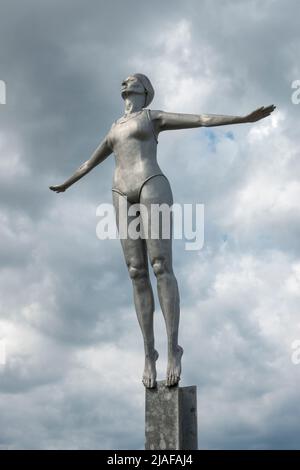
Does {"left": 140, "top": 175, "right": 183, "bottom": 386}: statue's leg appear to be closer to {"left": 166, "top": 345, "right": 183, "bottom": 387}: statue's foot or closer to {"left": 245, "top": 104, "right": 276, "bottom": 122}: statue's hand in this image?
{"left": 166, "top": 345, "right": 183, "bottom": 387}: statue's foot

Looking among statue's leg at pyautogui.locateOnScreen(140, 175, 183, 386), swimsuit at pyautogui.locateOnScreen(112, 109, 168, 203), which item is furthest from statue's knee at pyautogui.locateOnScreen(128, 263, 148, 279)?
swimsuit at pyautogui.locateOnScreen(112, 109, 168, 203)

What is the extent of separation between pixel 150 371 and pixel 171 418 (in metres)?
0.82

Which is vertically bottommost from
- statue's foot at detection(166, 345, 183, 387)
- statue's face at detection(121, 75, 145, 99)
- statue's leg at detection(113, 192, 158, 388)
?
statue's foot at detection(166, 345, 183, 387)

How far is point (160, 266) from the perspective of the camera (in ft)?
35.2

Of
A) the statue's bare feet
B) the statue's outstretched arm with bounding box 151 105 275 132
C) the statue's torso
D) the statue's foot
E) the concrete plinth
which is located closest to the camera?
the concrete plinth

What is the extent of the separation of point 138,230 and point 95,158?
1701 millimetres

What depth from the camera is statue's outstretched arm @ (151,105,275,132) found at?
10438 mm

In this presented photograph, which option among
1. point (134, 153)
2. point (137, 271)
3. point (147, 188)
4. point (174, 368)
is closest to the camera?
point (174, 368)

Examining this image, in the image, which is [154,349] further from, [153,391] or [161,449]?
[161,449]

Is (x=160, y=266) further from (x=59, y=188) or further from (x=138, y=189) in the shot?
(x=59, y=188)

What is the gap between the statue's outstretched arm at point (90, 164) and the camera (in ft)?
39.2

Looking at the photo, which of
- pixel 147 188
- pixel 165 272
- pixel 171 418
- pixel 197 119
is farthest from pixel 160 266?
pixel 197 119

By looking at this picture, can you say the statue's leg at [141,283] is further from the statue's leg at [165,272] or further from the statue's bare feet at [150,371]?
the statue's leg at [165,272]

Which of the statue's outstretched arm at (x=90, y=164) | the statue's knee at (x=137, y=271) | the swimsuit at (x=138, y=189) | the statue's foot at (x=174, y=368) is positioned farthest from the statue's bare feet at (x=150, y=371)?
the statue's outstretched arm at (x=90, y=164)
